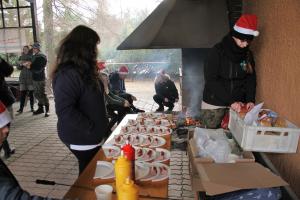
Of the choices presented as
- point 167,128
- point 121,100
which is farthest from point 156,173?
point 121,100

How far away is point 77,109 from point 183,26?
2502 millimetres

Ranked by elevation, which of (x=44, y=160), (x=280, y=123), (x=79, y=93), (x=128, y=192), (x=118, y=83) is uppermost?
(x=79, y=93)

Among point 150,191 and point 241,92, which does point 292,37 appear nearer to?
point 241,92

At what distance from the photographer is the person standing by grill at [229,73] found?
9.23 feet

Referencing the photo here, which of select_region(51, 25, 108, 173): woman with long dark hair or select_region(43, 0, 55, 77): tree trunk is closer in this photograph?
select_region(51, 25, 108, 173): woman with long dark hair

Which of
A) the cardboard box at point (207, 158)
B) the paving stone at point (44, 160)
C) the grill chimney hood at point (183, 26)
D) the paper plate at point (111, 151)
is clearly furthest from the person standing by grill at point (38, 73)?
the cardboard box at point (207, 158)

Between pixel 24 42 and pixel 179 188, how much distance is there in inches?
319

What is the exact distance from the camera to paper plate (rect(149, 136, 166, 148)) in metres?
2.51

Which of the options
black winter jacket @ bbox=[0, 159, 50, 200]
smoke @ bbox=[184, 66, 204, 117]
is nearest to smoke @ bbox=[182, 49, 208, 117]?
smoke @ bbox=[184, 66, 204, 117]

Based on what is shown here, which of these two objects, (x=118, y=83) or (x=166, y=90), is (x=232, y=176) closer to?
(x=118, y=83)

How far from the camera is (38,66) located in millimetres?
7074

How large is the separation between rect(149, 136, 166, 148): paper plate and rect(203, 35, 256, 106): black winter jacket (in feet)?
2.64

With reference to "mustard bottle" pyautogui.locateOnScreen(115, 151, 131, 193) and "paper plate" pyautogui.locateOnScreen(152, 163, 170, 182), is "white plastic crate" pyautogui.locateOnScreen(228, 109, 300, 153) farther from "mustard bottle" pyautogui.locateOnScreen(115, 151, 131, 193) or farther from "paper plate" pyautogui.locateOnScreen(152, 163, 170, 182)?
"mustard bottle" pyautogui.locateOnScreen(115, 151, 131, 193)

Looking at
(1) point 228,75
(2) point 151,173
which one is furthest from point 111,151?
(1) point 228,75
